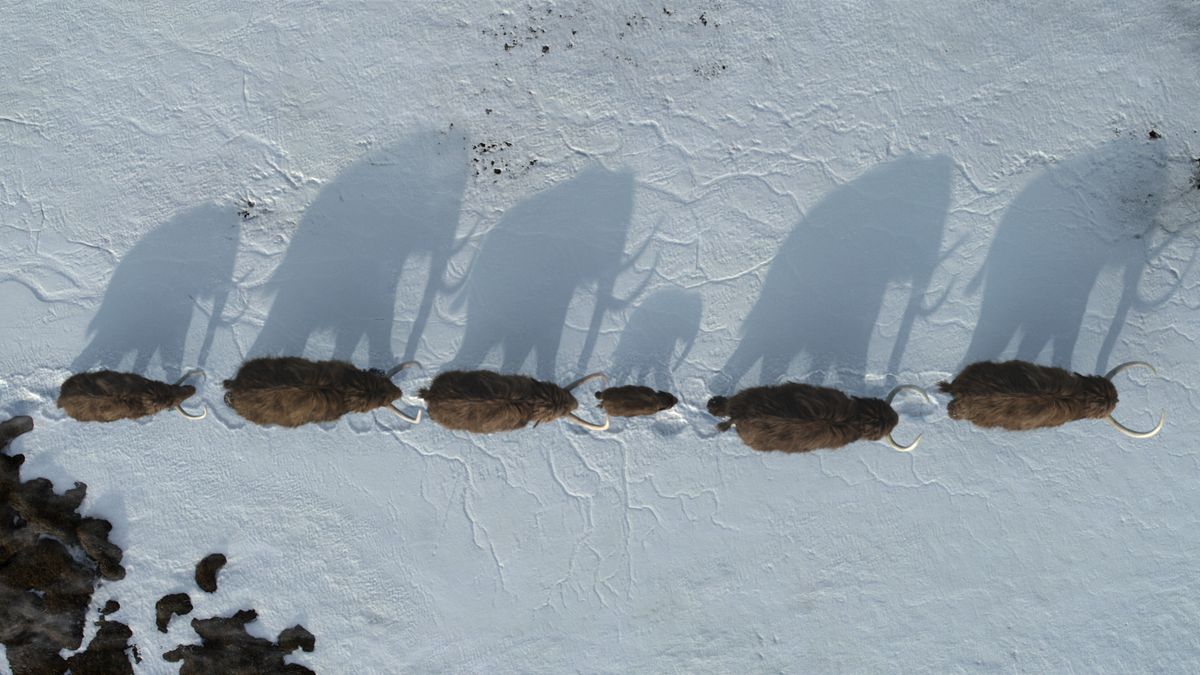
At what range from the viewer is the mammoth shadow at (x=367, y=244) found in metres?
4.05

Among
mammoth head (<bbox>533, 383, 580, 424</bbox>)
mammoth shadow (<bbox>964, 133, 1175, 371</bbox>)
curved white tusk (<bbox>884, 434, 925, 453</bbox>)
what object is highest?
mammoth shadow (<bbox>964, 133, 1175, 371</bbox>)

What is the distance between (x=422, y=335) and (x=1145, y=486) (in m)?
4.77

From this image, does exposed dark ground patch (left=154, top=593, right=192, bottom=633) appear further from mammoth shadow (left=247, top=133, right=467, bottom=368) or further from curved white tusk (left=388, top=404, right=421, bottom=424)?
curved white tusk (left=388, top=404, right=421, bottom=424)

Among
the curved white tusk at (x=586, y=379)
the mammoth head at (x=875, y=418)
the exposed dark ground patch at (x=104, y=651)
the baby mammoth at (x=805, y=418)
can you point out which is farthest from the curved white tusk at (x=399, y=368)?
the mammoth head at (x=875, y=418)

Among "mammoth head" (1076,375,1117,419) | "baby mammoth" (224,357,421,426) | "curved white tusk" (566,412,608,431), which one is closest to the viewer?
"baby mammoth" (224,357,421,426)

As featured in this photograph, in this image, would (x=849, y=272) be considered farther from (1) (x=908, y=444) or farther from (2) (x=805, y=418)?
(1) (x=908, y=444)

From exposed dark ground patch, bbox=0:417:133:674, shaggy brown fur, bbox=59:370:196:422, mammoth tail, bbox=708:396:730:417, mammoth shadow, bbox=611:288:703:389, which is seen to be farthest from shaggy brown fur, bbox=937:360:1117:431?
exposed dark ground patch, bbox=0:417:133:674

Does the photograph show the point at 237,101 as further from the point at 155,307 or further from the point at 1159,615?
the point at 1159,615

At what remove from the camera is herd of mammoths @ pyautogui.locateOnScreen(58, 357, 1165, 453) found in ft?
12.2

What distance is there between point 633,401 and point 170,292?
299 centimetres

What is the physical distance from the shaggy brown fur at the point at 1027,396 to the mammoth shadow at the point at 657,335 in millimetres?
1676

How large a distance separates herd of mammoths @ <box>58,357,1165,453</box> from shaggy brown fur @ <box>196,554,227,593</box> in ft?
3.29

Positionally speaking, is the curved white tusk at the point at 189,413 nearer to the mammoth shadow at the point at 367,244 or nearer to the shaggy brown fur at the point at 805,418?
the mammoth shadow at the point at 367,244

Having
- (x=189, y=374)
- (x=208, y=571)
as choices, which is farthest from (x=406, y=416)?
(x=208, y=571)
